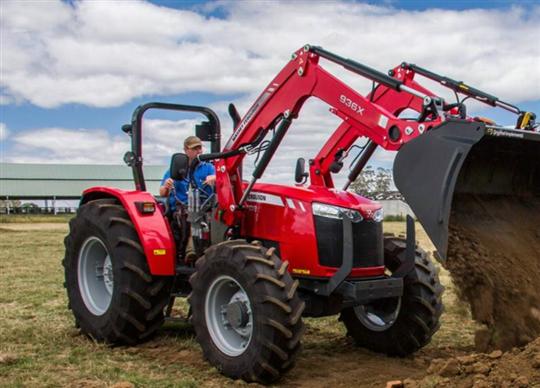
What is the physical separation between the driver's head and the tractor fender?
0.64m

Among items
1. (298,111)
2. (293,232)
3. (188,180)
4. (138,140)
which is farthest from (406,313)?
(138,140)

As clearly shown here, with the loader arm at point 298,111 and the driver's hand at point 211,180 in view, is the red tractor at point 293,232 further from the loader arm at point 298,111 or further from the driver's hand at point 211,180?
the driver's hand at point 211,180

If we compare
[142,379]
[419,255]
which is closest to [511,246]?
[419,255]

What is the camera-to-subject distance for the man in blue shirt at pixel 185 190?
6594mm

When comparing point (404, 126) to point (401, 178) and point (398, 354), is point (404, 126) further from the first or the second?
point (398, 354)

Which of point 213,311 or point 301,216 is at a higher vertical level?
point 301,216

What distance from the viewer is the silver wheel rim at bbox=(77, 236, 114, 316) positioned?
7.02 meters

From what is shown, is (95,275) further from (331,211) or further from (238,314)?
(331,211)

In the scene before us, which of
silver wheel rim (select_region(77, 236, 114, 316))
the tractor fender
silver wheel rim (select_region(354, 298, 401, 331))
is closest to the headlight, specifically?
silver wheel rim (select_region(354, 298, 401, 331))

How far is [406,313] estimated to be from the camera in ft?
20.4

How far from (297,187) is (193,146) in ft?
4.74

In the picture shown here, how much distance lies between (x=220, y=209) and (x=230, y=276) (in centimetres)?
96

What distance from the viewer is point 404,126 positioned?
4.95 m

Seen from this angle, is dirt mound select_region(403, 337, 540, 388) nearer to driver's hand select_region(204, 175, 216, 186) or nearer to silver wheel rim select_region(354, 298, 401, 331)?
silver wheel rim select_region(354, 298, 401, 331)
